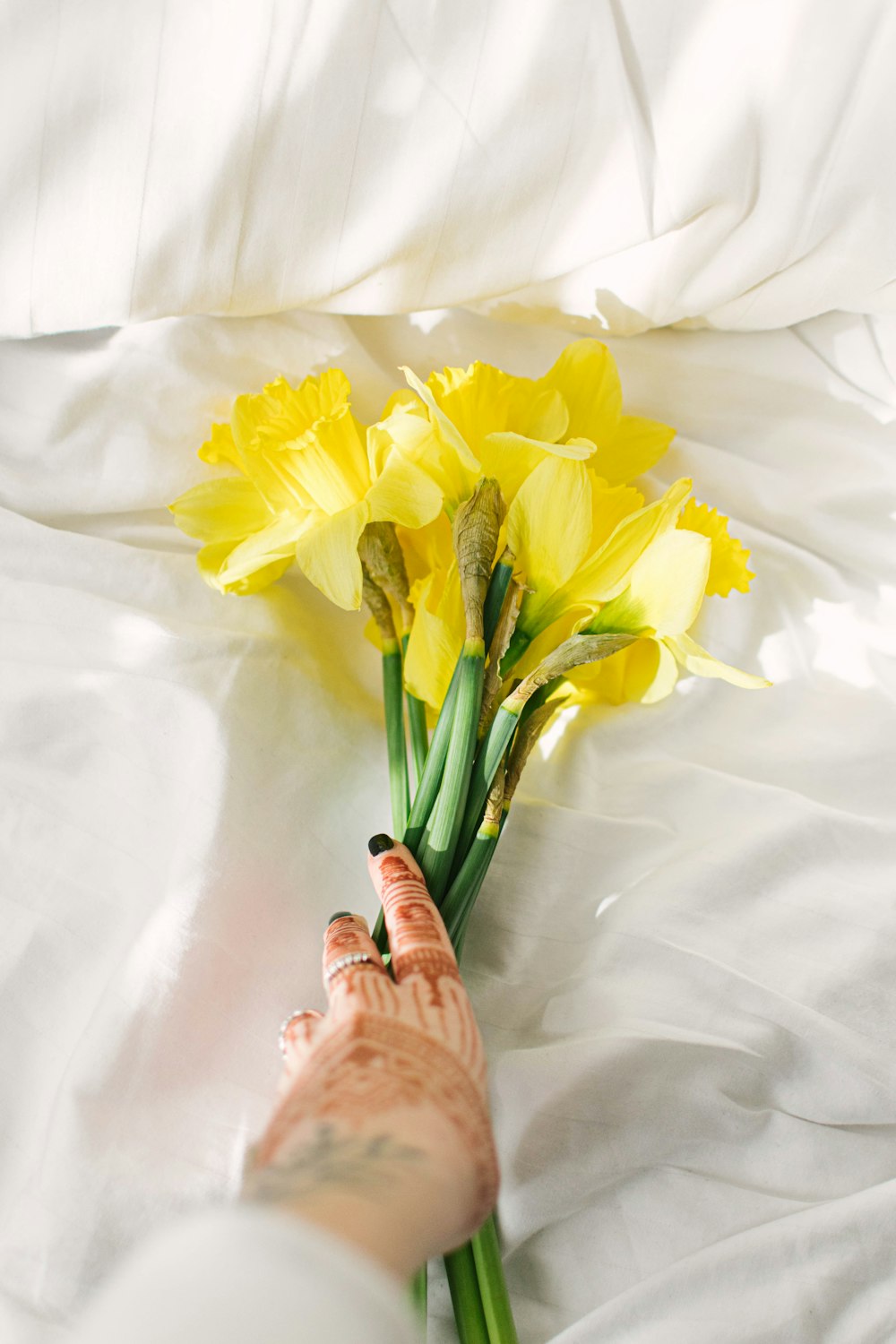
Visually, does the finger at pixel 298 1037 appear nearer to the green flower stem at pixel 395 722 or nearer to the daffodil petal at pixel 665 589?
the green flower stem at pixel 395 722

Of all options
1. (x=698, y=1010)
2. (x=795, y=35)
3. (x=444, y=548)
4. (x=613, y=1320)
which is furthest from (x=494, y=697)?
(x=795, y=35)

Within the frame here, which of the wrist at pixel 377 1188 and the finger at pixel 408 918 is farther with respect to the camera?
the finger at pixel 408 918

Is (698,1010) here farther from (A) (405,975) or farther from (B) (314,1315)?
(B) (314,1315)

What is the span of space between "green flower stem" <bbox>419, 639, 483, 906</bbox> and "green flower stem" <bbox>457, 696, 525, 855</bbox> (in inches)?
0.4

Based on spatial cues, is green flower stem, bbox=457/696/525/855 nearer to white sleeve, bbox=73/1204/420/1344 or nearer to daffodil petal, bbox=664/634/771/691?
daffodil petal, bbox=664/634/771/691

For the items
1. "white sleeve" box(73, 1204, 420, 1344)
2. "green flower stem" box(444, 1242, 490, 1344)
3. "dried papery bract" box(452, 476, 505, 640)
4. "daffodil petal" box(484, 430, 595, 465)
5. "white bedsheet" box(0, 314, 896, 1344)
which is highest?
"daffodil petal" box(484, 430, 595, 465)

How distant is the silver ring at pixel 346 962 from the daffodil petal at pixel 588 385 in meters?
0.36

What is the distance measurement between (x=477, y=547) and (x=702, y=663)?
146 millimetres

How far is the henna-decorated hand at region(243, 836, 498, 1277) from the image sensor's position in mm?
371

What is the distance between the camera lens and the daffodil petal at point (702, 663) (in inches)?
21.8

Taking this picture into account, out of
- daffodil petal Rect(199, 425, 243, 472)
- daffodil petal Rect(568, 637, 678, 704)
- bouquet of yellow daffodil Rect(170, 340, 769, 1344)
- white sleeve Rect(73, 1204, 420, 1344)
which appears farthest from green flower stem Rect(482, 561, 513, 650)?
white sleeve Rect(73, 1204, 420, 1344)

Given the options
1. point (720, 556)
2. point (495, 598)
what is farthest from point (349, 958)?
point (720, 556)

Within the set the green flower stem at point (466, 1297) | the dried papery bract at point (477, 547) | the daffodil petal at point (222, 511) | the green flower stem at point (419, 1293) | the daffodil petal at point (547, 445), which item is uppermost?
the daffodil petal at point (547, 445)

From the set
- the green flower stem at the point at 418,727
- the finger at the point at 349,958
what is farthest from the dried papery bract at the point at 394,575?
the finger at the point at 349,958
